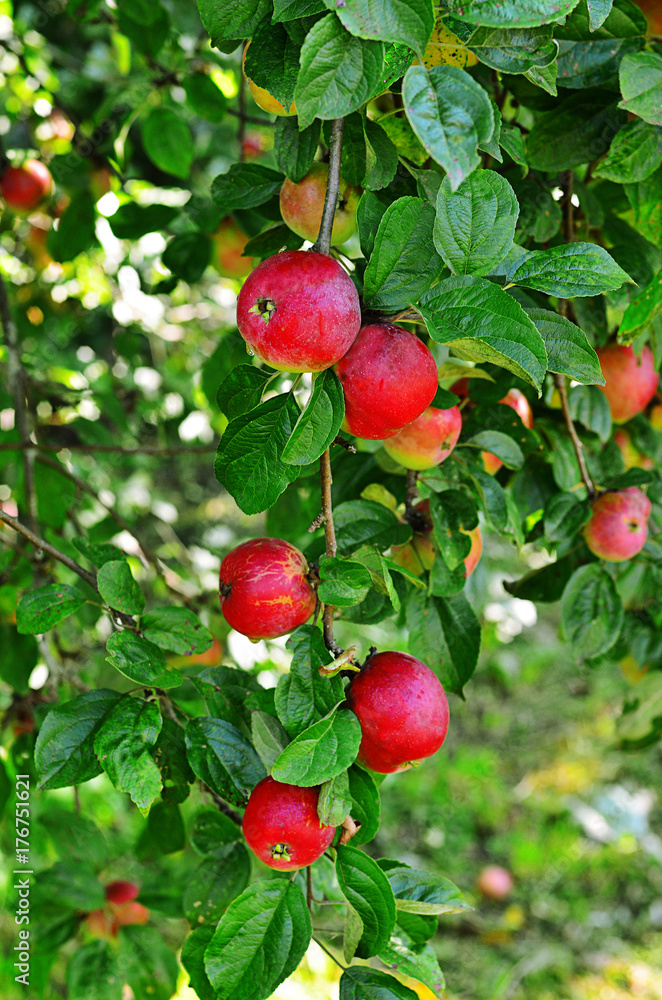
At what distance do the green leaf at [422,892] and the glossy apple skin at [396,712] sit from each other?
112 millimetres

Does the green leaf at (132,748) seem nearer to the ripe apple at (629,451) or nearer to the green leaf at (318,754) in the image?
the green leaf at (318,754)

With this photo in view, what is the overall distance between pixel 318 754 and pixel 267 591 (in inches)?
5.0

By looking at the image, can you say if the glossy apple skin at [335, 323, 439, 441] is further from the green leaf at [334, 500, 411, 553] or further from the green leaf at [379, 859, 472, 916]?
the green leaf at [379, 859, 472, 916]

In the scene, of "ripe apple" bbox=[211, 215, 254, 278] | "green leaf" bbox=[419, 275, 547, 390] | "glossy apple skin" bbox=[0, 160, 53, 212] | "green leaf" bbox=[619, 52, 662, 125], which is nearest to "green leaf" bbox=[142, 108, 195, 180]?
"ripe apple" bbox=[211, 215, 254, 278]

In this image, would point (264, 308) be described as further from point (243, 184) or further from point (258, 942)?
point (258, 942)

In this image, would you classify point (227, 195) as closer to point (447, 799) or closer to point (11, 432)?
point (11, 432)

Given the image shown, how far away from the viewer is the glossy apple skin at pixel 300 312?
48 cm

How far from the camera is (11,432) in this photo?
1.52 meters

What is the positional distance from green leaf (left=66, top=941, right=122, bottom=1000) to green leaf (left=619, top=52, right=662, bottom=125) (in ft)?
3.83

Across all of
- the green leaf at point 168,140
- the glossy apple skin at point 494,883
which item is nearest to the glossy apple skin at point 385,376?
the green leaf at point 168,140

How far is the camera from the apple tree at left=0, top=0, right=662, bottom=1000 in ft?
1.61

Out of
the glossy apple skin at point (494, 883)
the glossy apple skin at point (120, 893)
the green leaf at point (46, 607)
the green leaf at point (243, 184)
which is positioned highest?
the green leaf at point (243, 184)

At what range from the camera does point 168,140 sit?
1.23 m

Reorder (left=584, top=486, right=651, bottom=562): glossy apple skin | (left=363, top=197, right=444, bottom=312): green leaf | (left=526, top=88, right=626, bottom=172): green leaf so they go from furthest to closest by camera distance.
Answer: (left=584, top=486, right=651, bottom=562): glossy apple skin, (left=526, top=88, right=626, bottom=172): green leaf, (left=363, top=197, right=444, bottom=312): green leaf
